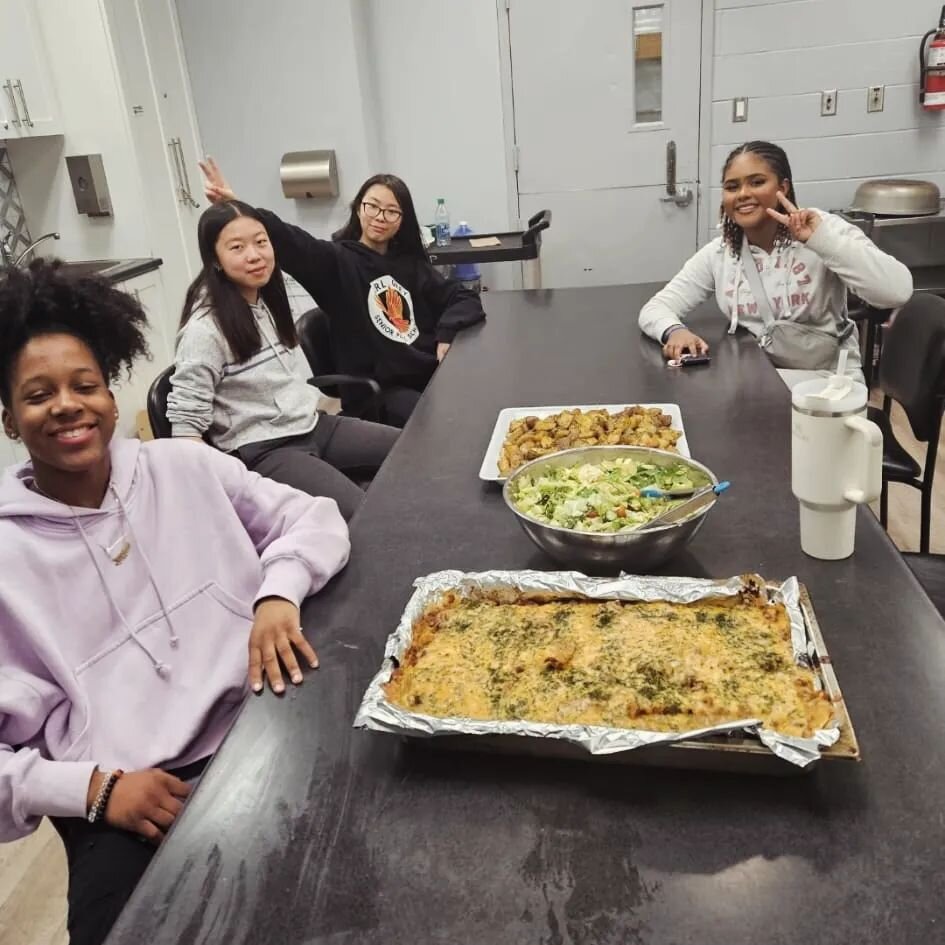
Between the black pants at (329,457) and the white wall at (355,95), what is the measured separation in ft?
8.46

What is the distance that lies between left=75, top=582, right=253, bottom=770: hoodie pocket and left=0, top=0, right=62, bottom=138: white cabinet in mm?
3020

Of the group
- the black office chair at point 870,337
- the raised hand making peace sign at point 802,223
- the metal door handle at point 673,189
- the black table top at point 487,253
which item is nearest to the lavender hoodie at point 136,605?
the raised hand making peace sign at point 802,223

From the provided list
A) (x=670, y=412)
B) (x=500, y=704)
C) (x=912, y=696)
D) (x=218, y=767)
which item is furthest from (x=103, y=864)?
(x=670, y=412)

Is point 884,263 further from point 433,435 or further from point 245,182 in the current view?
point 245,182

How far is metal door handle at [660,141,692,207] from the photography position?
4.40 m

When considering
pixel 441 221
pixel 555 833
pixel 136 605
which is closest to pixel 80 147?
pixel 441 221

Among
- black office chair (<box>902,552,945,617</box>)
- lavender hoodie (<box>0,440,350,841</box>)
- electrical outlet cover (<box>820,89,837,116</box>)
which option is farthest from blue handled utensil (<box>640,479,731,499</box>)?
electrical outlet cover (<box>820,89,837,116</box>)

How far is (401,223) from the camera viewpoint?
271cm

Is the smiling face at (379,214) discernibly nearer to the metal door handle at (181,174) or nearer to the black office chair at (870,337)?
the black office chair at (870,337)

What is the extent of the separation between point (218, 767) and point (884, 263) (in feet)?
6.50

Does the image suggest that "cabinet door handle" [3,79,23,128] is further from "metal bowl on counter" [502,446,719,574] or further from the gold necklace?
"metal bowl on counter" [502,446,719,574]

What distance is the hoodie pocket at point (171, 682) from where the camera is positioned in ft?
3.69

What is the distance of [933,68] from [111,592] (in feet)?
14.7

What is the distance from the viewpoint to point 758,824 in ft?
2.36
